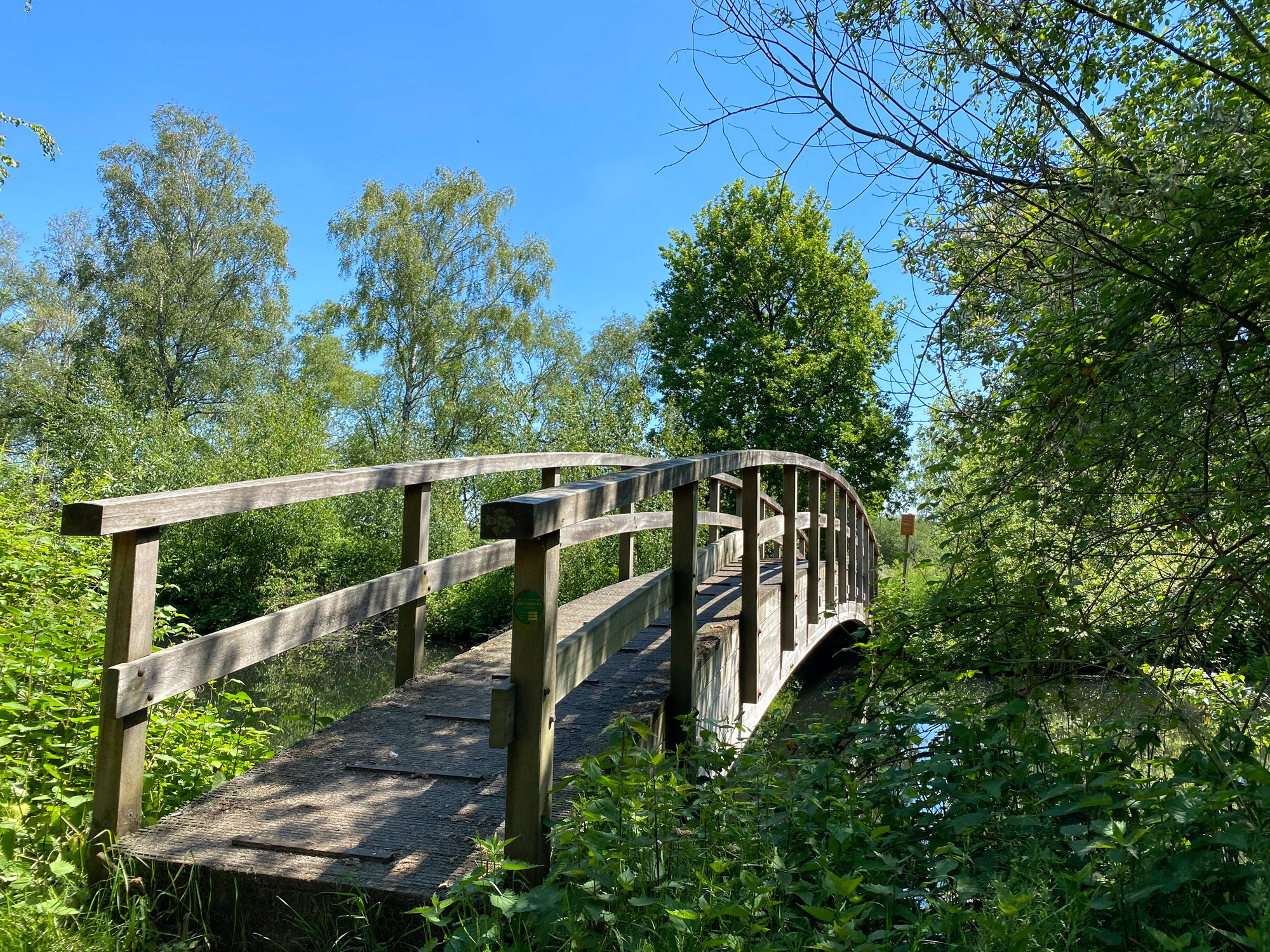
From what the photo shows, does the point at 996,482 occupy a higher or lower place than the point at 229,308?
lower

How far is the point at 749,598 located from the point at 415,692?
5.93 feet

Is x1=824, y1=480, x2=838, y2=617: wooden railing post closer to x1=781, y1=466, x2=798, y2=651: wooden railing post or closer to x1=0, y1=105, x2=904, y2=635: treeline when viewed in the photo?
x1=781, y1=466, x2=798, y2=651: wooden railing post

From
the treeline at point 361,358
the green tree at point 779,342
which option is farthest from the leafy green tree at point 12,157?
the green tree at point 779,342

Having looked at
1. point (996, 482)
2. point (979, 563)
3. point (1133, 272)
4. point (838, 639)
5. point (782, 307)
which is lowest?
point (838, 639)

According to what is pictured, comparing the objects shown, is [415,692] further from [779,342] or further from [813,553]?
[779,342]

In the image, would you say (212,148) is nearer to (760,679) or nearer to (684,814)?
(760,679)

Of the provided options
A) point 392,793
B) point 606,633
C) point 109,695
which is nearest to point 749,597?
point 606,633

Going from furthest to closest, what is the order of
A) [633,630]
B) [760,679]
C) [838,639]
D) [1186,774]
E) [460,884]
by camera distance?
1. [838,639]
2. [760,679]
3. [633,630]
4. [1186,774]
5. [460,884]

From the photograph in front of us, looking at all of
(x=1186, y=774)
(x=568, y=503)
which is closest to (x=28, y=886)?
(x=568, y=503)

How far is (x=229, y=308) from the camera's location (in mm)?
24688

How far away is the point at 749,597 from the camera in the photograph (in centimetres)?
472

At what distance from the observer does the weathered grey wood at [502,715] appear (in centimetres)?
215

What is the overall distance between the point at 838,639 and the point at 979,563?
10.4 m

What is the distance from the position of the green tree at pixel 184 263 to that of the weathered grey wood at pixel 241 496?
22.7 m
